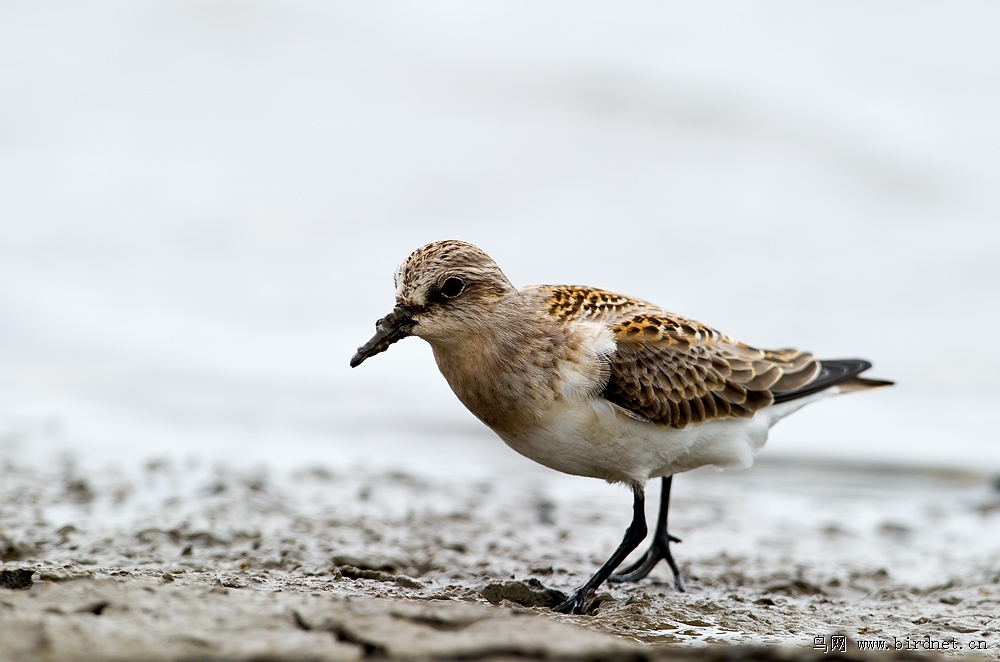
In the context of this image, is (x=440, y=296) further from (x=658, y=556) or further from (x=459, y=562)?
(x=658, y=556)

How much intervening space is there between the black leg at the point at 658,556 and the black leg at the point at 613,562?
475 mm

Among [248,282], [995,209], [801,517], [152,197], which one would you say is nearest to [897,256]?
[995,209]

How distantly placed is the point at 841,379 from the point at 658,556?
5.66 feet

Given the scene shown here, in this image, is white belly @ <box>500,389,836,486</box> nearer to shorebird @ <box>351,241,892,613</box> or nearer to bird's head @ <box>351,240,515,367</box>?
shorebird @ <box>351,241,892,613</box>

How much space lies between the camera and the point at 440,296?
502 centimetres

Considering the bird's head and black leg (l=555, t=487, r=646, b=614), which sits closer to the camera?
the bird's head

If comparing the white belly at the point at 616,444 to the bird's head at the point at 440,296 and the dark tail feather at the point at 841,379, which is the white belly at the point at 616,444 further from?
the dark tail feather at the point at 841,379

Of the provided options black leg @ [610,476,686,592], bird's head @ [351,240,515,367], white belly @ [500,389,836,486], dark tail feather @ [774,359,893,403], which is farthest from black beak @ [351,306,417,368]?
dark tail feather @ [774,359,893,403]

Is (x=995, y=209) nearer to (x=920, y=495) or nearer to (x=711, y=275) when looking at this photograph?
(x=711, y=275)

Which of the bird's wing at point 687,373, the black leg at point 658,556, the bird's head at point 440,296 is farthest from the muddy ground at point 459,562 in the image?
the bird's head at point 440,296

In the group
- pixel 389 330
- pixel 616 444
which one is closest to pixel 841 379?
pixel 616 444

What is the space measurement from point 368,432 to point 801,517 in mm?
4243

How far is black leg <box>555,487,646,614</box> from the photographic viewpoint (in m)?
5.14

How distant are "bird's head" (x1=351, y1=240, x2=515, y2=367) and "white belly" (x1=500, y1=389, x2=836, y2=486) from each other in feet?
2.01
